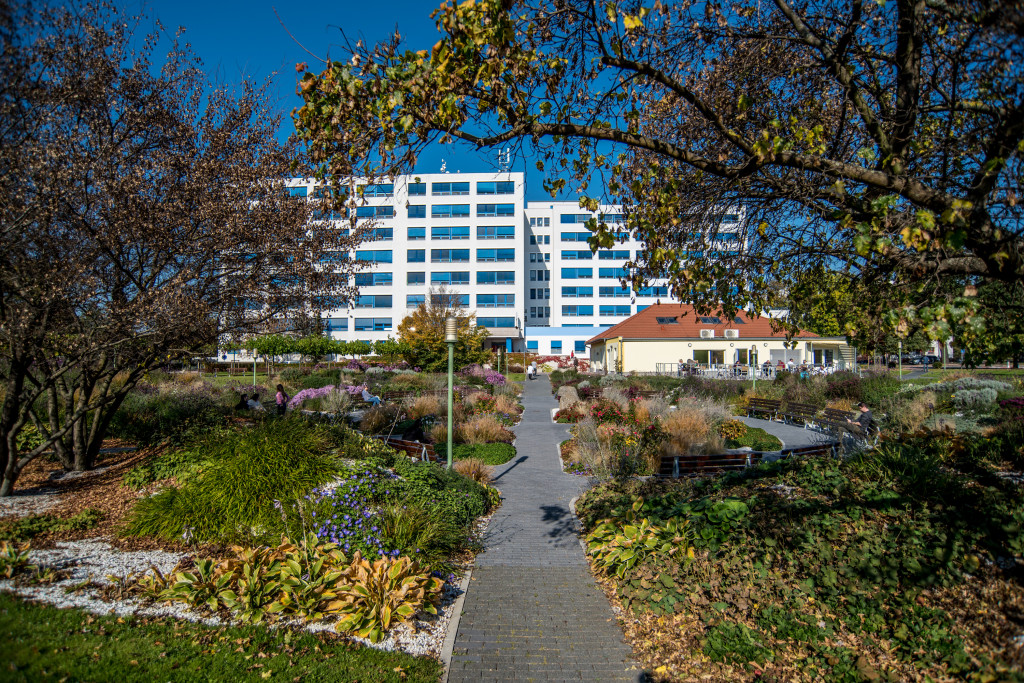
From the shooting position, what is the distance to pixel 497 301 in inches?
2373

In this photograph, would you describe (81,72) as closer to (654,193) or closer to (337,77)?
(337,77)

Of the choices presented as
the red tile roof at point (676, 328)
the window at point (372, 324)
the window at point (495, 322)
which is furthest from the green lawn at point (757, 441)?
the window at point (372, 324)

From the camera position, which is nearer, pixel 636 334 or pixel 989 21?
pixel 989 21

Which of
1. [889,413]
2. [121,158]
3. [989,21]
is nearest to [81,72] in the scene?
[121,158]

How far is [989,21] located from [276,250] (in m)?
8.38

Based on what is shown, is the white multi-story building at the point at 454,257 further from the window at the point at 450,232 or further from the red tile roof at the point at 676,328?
the red tile roof at the point at 676,328

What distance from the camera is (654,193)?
16.9 ft

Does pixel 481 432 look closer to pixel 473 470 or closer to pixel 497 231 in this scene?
pixel 473 470

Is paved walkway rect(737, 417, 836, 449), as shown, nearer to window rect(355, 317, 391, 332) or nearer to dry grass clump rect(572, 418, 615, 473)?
dry grass clump rect(572, 418, 615, 473)

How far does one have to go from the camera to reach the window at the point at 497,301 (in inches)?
2367

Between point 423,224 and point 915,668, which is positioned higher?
point 423,224

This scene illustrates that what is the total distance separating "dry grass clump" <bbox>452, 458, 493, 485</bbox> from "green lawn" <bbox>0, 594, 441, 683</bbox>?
532 centimetres

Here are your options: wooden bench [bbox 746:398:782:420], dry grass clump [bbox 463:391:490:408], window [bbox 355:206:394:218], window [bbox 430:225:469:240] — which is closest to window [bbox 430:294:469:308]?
dry grass clump [bbox 463:391:490:408]

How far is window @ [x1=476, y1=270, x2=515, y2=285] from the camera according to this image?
60.1 metres
